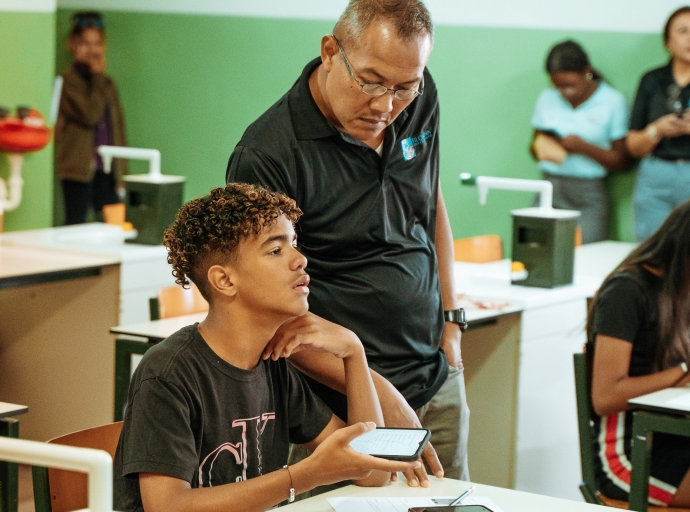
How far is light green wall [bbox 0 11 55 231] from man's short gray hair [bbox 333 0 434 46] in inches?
139

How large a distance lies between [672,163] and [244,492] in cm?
445

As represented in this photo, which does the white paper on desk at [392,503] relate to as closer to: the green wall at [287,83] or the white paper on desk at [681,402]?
the white paper on desk at [681,402]

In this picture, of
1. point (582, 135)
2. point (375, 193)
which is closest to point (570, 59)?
point (582, 135)

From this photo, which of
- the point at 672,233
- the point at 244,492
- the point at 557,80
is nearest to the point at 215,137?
the point at 557,80

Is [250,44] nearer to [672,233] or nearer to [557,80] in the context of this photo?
[557,80]

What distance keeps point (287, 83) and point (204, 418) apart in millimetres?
5337

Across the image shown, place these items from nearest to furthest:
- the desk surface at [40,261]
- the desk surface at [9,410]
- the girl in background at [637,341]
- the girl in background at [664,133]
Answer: the desk surface at [9,410] → the girl in background at [637,341] → the desk surface at [40,261] → the girl in background at [664,133]

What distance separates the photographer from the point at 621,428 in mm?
2857

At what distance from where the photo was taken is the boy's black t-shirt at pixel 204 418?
1.66m

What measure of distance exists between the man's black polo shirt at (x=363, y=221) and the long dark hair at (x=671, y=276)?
0.89 m

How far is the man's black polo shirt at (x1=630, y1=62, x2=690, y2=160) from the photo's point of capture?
5539 mm

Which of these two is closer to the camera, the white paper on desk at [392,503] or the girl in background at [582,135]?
the white paper on desk at [392,503]

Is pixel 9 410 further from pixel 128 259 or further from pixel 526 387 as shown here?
pixel 526 387

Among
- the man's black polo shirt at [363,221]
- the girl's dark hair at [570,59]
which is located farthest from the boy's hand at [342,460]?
the girl's dark hair at [570,59]
